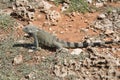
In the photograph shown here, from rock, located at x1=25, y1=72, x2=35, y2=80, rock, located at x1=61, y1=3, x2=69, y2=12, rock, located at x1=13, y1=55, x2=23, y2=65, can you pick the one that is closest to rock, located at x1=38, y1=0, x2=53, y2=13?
rock, located at x1=61, y1=3, x2=69, y2=12

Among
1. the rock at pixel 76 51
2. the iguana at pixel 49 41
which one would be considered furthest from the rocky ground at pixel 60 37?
the iguana at pixel 49 41

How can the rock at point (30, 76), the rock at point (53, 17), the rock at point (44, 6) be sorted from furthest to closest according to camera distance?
the rock at point (44, 6) < the rock at point (53, 17) < the rock at point (30, 76)

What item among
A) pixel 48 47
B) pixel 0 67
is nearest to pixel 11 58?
pixel 0 67

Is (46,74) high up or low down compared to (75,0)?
down

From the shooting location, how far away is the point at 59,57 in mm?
8430

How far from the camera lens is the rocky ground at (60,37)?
7969mm

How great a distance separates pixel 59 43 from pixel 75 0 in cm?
287

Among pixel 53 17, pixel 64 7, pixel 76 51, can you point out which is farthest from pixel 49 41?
pixel 64 7

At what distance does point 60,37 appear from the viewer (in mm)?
9680

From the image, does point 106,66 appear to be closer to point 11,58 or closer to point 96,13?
point 11,58

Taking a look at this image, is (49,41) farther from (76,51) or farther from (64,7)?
(64,7)

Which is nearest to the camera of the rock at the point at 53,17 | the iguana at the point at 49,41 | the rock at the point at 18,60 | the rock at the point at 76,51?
the rock at the point at 18,60

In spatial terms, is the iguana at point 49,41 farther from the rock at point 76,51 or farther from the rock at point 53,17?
the rock at point 53,17

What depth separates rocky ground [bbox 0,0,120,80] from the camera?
26.1 feet
